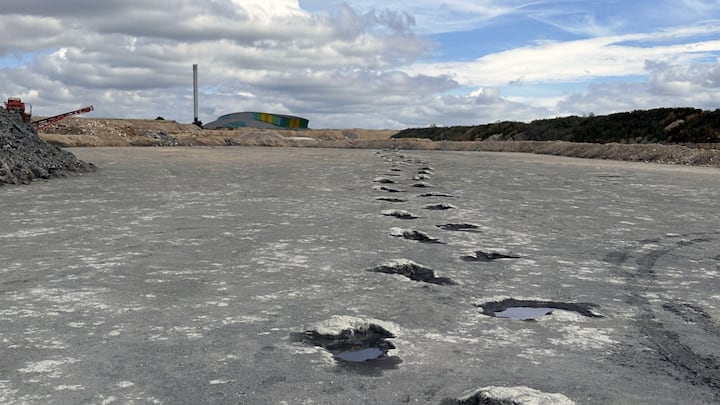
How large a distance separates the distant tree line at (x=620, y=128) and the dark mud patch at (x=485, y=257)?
27.0 meters

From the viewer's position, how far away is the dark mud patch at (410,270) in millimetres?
4461

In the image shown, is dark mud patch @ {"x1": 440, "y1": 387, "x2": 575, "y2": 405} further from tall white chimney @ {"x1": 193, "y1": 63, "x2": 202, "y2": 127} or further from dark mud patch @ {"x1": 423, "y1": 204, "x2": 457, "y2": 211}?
tall white chimney @ {"x1": 193, "y1": 63, "x2": 202, "y2": 127}

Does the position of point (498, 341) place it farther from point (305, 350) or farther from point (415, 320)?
point (305, 350)

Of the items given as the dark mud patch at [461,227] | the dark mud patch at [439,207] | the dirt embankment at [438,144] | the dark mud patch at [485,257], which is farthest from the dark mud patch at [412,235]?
the dirt embankment at [438,144]

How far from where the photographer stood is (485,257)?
526 cm

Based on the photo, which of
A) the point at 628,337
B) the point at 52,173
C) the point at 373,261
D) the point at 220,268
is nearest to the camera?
the point at 628,337

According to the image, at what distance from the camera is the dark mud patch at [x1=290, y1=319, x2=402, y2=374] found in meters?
2.79

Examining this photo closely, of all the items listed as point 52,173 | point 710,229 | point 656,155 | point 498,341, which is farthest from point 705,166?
point 498,341

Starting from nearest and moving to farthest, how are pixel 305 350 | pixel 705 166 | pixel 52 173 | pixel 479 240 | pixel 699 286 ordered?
pixel 305 350 → pixel 699 286 → pixel 479 240 → pixel 52 173 → pixel 705 166

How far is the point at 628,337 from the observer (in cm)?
322

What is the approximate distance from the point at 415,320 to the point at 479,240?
106 inches

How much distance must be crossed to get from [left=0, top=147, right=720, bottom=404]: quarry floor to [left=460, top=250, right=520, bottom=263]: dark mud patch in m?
0.10

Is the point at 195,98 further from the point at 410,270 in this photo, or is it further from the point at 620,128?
the point at 410,270

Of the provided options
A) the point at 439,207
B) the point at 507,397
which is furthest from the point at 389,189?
the point at 507,397
